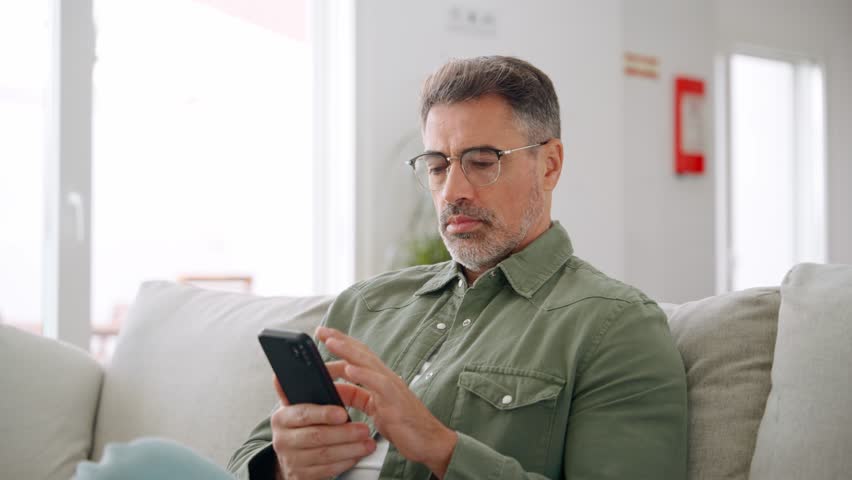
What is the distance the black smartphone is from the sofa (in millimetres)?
549

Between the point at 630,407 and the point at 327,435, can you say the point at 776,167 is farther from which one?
the point at 327,435

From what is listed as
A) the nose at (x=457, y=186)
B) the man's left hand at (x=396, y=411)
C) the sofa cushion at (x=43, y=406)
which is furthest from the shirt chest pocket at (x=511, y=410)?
the sofa cushion at (x=43, y=406)

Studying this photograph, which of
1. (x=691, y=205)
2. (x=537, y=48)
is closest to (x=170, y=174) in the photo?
(x=537, y=48)

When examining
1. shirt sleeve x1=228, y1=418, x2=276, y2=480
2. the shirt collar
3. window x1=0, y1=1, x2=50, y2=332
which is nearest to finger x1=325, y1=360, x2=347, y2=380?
shirt sleeve x1=228, y1=418, x2=276, y2=480

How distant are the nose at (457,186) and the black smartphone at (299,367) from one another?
0.46 metres

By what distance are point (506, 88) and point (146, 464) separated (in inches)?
35.4

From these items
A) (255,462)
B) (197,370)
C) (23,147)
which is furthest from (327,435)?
(23,147)

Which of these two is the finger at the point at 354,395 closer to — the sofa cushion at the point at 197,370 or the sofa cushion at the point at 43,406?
the sofa cushion at the point at 197,370

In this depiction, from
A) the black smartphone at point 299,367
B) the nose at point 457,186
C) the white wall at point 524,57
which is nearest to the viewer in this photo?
the black smartphone at point 299,367

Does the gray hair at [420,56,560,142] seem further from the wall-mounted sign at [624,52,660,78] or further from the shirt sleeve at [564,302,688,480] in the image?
the wall-mounted sign at [624,52,660,78]

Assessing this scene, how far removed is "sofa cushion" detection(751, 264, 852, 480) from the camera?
3.58ft

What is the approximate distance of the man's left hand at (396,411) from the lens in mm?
1120

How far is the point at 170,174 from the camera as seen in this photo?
4.16m

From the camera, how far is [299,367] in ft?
3.69
